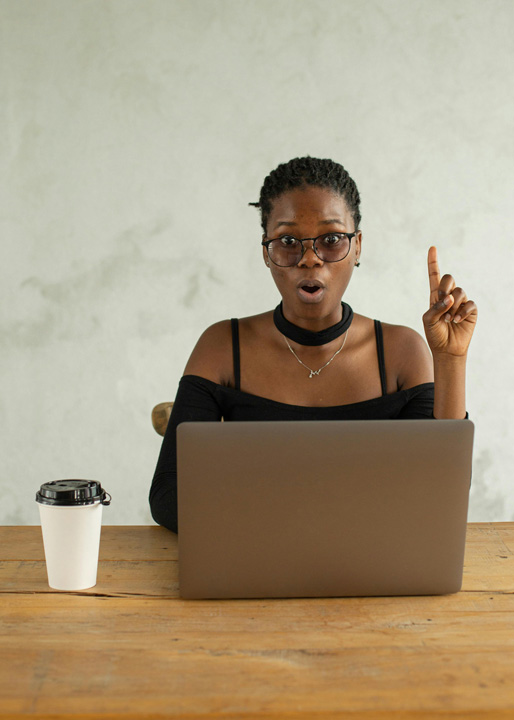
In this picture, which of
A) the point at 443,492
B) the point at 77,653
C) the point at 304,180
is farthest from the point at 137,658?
the point at 304,180

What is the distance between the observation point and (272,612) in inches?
38.9

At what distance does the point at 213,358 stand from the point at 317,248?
36cm

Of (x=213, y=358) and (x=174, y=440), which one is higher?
(x=213, y=358)

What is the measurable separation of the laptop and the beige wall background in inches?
85.7

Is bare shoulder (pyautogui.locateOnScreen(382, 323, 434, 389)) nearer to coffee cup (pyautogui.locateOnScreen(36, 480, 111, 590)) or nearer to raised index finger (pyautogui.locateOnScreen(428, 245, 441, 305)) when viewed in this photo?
raised index finger (pyautogui.locateOnScreen(428, 245, 441, 305))

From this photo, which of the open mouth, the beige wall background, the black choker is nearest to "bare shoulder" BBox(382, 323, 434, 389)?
the black choker

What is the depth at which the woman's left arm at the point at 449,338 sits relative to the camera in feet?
4.51

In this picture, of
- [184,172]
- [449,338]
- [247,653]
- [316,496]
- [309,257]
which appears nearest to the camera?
[247,653]

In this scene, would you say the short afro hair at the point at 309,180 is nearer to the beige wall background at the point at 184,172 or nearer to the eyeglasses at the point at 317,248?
the eyeglasses at the point at 317,248

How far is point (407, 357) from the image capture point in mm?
1717

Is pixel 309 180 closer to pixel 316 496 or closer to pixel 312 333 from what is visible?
pixel 312 333

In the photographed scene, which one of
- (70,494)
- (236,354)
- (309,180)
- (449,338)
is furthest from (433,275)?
(70,494)

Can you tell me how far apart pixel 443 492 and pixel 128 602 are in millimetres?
448

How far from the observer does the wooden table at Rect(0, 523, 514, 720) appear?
2.52 ft
